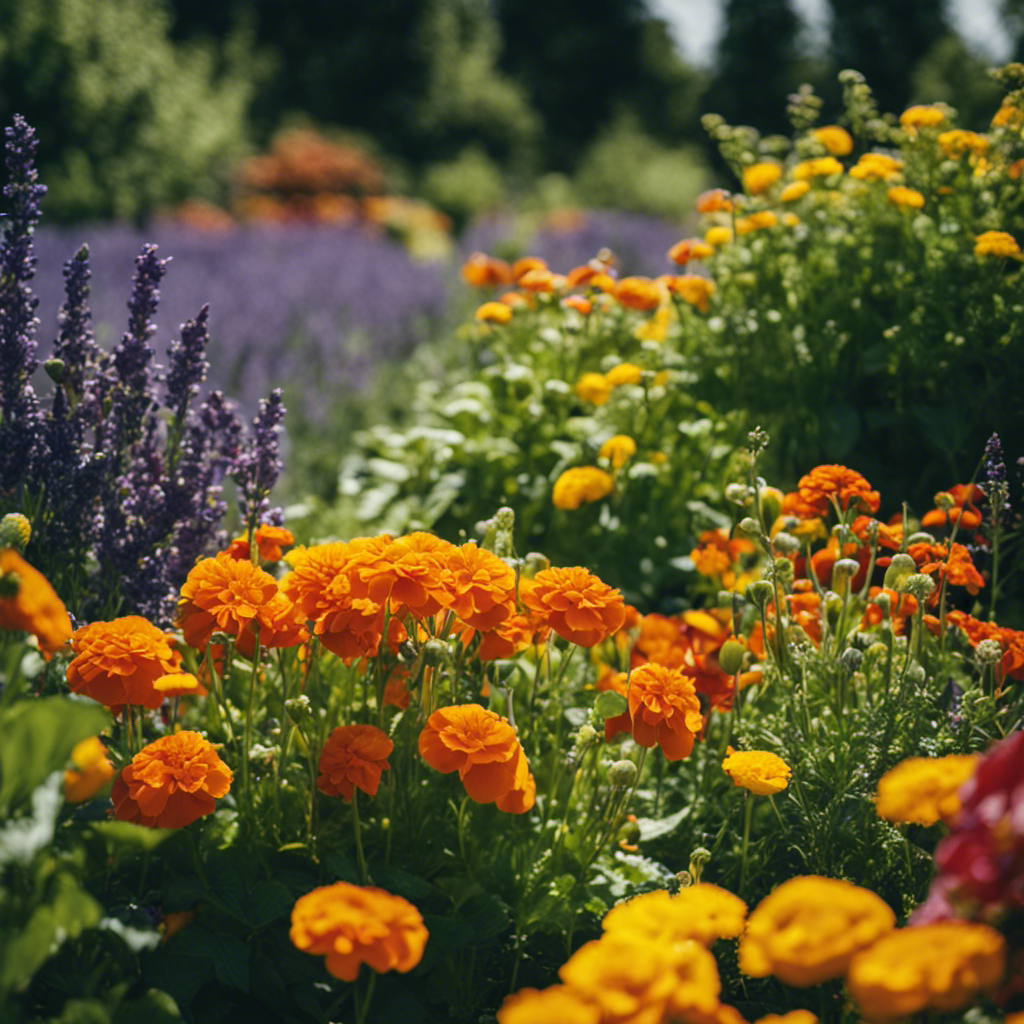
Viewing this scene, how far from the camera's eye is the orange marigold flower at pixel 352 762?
123 centimetres

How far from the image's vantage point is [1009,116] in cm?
229

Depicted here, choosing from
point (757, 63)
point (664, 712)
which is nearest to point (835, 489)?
point (664, 712)

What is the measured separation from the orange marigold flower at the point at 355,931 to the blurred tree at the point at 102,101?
8795 millimetres

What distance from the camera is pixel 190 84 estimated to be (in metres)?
9.82

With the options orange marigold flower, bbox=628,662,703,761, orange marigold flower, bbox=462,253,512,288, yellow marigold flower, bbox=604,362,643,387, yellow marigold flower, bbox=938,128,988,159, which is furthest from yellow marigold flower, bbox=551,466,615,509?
yellow marigold flower, bbox=938,128,988,159

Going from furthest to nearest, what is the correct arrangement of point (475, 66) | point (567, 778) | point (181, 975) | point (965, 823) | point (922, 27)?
point (922, 27), point (475, 66), point (567, 778), point (181, 975), point (965, 823)

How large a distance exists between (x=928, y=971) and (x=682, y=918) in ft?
0.72

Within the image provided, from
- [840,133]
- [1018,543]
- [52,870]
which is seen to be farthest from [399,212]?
[52,870]

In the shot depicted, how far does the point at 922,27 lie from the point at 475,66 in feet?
42.0

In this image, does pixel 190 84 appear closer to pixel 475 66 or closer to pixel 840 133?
pixel 475 66

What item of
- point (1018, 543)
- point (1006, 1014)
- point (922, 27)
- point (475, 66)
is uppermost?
point (922, 27)

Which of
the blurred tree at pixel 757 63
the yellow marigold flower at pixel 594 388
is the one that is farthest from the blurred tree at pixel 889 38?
the yellow marigold flower at pixel 594 388

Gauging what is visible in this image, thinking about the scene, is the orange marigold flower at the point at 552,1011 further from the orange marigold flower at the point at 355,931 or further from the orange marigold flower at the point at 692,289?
the orange marigold flower at the point at 692,289

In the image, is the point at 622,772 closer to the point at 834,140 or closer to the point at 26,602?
the point at 26,602
